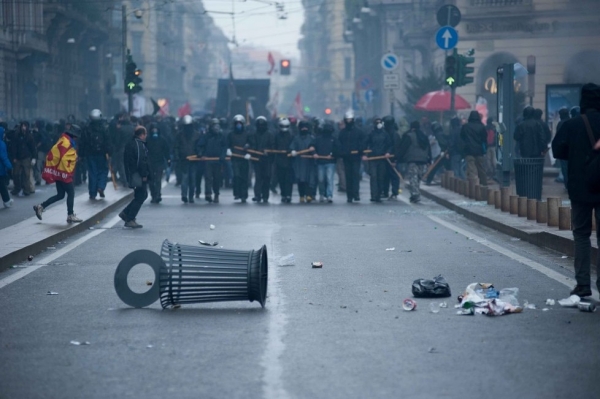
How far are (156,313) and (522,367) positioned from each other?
3292 millimetres

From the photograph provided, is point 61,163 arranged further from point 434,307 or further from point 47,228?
point 434,307

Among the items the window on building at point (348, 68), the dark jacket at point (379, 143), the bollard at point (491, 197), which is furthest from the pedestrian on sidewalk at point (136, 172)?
the window on building at point (348, 68)

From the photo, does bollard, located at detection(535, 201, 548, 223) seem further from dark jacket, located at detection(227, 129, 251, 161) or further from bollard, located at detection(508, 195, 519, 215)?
dark jacket, located at detection(227, 129, 251, 161)

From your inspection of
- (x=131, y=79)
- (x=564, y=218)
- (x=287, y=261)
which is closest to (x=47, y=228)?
(x=287, y=261)

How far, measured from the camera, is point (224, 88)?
47.3m

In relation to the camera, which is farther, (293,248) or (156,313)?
(293,248)

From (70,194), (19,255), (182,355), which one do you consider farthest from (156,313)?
A: (70,194)

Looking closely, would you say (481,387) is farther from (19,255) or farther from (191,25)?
(191,25)

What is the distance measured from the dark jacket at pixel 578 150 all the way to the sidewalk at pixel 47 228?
19.9ft

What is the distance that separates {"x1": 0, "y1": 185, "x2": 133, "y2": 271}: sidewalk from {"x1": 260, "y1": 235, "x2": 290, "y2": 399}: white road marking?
3.84 meters

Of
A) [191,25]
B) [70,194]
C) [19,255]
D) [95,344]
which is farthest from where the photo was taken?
[191,25]

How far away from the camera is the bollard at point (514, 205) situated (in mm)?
18831

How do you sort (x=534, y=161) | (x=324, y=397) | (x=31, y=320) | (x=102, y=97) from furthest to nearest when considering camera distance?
1. (x=102, y=97)
2. (x=534, y=161)
3. (x=31, y=320)
4. (x=324, y=397)

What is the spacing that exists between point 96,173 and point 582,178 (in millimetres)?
15628
